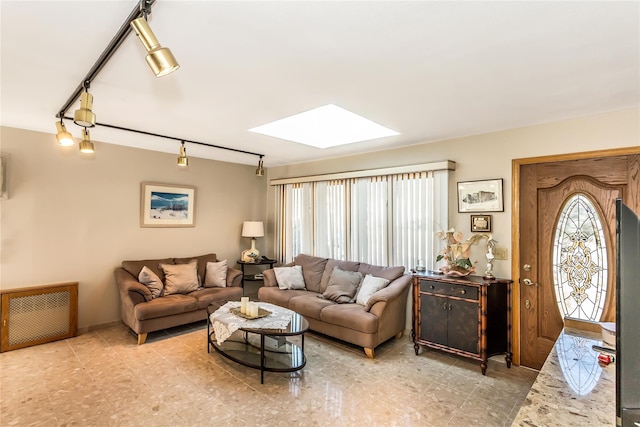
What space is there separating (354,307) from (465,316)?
47.2 inches

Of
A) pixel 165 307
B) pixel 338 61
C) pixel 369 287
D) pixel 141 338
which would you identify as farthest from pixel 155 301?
pixel 338 61

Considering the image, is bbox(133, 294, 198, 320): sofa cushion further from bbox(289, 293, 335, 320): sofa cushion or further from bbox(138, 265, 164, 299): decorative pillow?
bbox(289, 293, 335, 320): sofa cushion

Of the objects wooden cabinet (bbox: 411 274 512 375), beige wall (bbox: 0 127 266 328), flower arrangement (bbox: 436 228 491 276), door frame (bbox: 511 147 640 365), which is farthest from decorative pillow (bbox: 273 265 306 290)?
door frame (bbox: 511 147 640 365)

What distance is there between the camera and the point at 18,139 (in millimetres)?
3684

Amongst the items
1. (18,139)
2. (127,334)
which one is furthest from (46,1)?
(127,334)

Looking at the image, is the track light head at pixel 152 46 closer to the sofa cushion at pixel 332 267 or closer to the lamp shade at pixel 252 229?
the sofa cushion at pixel 332 267

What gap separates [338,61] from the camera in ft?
6.44

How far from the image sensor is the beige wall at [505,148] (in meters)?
2.80

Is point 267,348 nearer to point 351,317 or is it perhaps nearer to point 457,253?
point 351,317

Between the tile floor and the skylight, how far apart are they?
252cm

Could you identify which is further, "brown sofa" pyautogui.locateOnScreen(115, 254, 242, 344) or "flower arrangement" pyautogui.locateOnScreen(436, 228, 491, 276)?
"brown sofa" pyautogui.locateOnScreen(115, 254, 242, 344)

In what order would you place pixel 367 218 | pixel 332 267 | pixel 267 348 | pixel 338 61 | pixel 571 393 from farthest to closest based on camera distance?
pixel 332 267
pixel 367 218
pixel 267 348
pixel 338 61
pixel 571 393

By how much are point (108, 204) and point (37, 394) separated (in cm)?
237

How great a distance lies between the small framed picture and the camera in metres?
3.51
